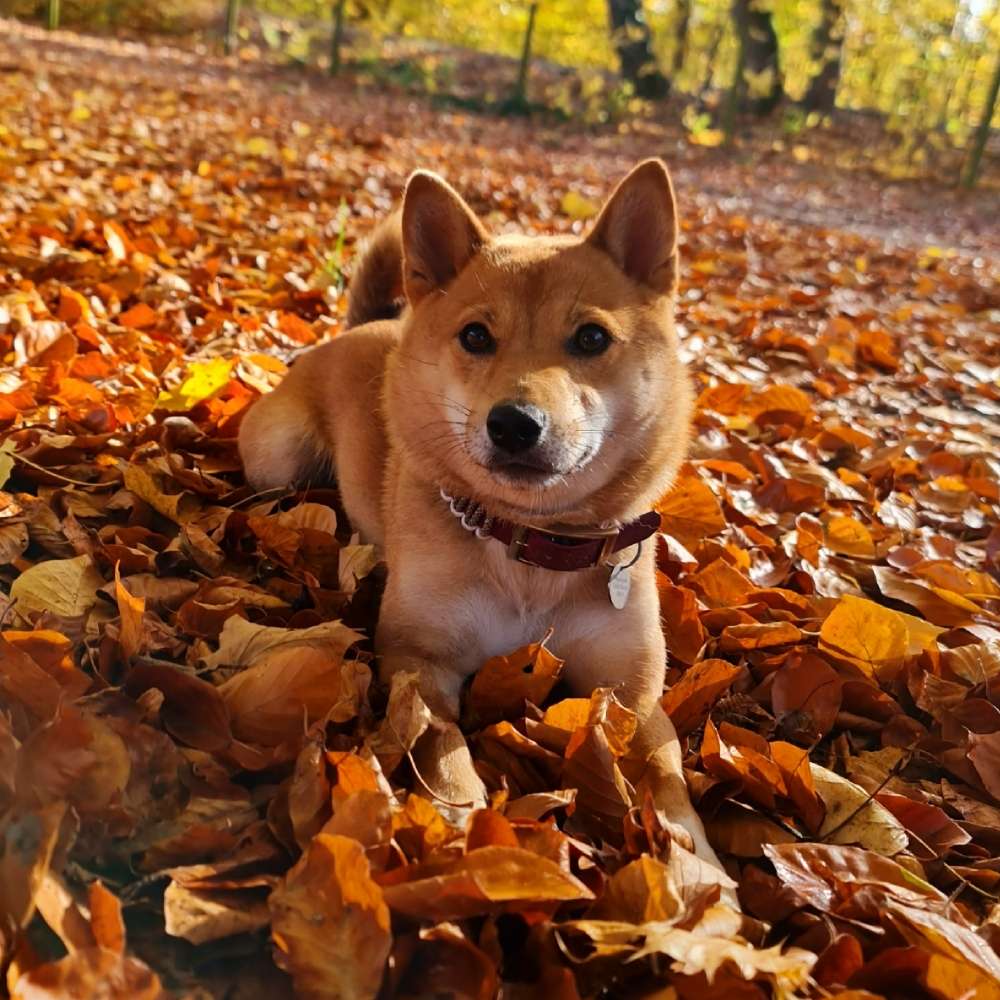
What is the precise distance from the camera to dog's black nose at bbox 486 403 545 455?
7.55 feet

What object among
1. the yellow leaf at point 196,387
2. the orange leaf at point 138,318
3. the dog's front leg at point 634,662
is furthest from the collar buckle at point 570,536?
the orange leaf at point 138,318

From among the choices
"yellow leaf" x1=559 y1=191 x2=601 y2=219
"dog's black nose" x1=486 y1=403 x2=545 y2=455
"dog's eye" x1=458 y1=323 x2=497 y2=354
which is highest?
"dog's eye" x1=458 y1=323 x2=497 y2=354

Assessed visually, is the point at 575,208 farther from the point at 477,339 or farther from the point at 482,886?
the point at 482,886

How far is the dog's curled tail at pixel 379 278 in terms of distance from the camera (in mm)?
3986

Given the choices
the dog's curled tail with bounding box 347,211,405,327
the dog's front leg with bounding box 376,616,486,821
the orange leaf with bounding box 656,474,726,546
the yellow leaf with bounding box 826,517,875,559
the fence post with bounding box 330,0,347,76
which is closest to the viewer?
the dog's front leg with bounding box 376,616,486,821

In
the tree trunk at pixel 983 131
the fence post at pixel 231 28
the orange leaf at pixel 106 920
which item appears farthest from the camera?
the fence post at pixel 231 28

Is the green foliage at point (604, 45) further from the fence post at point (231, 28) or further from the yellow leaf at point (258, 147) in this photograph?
the yellow leaf at point (258, 147)

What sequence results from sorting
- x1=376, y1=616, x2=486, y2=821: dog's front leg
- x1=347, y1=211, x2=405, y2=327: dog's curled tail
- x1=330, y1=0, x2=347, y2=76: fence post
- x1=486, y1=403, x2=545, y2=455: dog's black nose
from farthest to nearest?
x1=330, y1=0, x2=347, y2=76: fence post
x1=347, y1=211, x2=405, y2=327: dog's curled tail
x1=486, y1=403, x2=545, y2=455: dog's black nose
x1=376, y1=616, x2=486, y2=821: dog's front leg

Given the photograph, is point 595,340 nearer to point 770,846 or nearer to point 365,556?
point 365,556

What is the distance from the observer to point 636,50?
79.7ft

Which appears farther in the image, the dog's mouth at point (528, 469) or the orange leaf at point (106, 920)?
the dog's mouth at point (528, 469)

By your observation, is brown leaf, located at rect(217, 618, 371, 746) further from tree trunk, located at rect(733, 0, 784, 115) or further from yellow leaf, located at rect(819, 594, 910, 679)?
tree trunk, located at rect(733, 0, 784, 115)

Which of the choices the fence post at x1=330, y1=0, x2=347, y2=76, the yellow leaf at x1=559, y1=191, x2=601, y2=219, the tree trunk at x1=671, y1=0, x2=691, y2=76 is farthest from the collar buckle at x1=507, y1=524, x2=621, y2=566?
the tree trunk at x1=671, y1=0, x2=691, y2=76

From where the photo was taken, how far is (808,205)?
1567 cm
